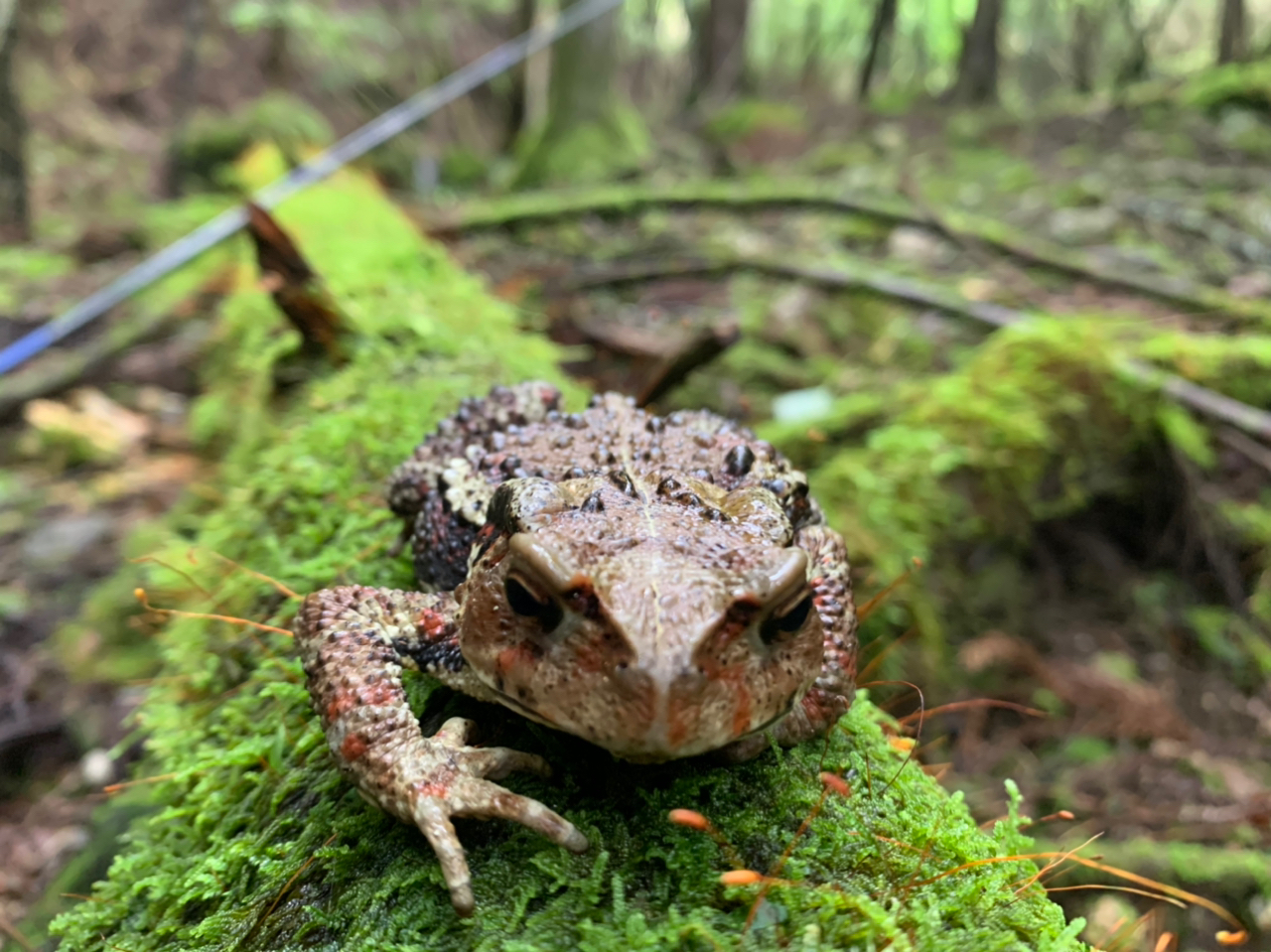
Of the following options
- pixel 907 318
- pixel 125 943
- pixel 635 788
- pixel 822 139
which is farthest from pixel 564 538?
pixel 822 139

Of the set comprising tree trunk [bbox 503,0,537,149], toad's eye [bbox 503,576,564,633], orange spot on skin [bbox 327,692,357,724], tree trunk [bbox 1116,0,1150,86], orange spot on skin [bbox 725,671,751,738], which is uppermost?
tree trunk [bbox 503,0,537,149]

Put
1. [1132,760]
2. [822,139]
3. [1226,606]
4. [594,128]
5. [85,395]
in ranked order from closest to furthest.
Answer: [1132,760], [1226,606], [85,395], [594,128], [822,139]

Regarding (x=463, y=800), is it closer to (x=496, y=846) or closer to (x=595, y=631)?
(x=496, y=846)

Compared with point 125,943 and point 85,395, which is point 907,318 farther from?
point 85,395

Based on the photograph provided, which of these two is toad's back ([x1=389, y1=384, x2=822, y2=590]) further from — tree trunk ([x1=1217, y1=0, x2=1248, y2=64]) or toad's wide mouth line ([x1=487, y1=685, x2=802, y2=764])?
tree trunk ([x1=1217, y1=0, x2=1248, y2=64])

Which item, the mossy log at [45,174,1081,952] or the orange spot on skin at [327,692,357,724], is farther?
the orange spot on skin at [327,692,357,724]

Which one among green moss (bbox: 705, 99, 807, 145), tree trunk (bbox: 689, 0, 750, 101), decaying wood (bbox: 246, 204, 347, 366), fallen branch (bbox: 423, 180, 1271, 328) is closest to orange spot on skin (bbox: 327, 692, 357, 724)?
decaying wood (bbox: 246, 204, 347, 366)

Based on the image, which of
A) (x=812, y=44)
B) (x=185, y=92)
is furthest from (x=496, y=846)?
(x=812, y=44)
